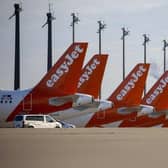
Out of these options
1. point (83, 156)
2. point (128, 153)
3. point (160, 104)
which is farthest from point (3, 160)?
point (160, 104)

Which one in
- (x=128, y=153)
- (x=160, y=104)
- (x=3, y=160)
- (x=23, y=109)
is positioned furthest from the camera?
(x=160, y=104)

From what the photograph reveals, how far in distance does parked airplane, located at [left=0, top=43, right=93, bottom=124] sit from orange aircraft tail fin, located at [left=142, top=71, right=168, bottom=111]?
60.1 ft

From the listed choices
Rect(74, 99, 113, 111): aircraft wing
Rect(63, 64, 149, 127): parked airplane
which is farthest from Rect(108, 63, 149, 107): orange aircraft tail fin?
Rect(74, 99, 113, 111): aircraft wing

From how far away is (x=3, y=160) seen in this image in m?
15.2

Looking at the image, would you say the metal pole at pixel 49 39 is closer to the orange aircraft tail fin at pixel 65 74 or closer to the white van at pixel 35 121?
the orange aircraft tail fin at pixel 65 74

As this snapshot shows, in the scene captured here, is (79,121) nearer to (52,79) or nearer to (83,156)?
(52,79)

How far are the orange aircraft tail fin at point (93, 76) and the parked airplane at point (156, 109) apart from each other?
657 cm

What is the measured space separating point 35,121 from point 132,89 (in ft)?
70.6

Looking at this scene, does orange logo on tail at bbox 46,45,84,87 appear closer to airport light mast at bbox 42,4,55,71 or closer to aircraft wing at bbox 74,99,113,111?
aircraft wing at bbox 74,99,113,111

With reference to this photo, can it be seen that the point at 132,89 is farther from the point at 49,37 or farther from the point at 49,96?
the point at 49,96

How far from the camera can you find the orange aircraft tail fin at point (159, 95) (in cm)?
7675

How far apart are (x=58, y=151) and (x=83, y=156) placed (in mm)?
1947

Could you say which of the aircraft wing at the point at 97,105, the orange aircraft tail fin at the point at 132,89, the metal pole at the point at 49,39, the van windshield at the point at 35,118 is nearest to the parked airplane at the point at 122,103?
the orange aircraft tail fin at the point at 132,89

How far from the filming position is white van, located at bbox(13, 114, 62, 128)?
53.2 m
